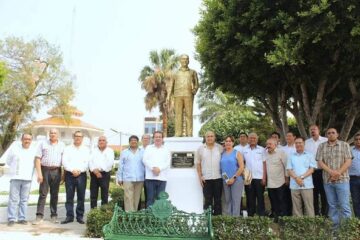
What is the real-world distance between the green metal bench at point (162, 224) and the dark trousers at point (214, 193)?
4.56 ft

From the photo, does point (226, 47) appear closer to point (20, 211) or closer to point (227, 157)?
point (227, 157)

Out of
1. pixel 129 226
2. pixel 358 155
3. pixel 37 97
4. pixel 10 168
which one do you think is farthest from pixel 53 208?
pixel 37 97

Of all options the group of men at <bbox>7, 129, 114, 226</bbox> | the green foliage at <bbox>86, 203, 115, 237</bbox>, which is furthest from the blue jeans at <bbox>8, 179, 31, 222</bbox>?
the green foliage at <bbox>86, 203, 115, 237</bbox>

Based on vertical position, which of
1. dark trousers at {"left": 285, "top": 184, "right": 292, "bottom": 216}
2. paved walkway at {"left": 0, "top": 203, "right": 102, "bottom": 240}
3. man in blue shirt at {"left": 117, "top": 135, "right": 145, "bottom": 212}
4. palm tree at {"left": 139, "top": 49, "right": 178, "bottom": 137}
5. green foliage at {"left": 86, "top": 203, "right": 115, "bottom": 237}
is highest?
palm tree at {"left": 139, "top": 49, "right": 178, "bottom": 137}

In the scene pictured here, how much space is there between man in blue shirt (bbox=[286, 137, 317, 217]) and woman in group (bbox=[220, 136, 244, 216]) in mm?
828

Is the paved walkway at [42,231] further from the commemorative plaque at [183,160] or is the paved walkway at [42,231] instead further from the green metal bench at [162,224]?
the commemorative plaque at [183,160]

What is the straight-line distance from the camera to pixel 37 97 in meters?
28.7

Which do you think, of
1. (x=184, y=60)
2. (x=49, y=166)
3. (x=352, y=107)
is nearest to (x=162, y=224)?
(x=49, y=166)

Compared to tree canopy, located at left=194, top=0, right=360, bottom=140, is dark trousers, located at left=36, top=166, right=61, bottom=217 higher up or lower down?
lower down

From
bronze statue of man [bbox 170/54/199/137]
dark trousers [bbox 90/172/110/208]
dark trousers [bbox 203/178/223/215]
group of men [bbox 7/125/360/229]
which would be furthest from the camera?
bronze statue of man [bbox 170/54/199/137]

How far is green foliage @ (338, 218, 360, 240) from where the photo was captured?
5750 mm

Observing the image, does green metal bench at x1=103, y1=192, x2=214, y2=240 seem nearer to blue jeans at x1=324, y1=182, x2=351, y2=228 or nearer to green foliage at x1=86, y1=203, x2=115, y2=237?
green foliage at x1=86, y1=203, x2=115, y2=237

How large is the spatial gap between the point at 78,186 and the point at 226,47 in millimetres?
5670

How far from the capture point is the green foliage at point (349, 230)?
5750 mm
